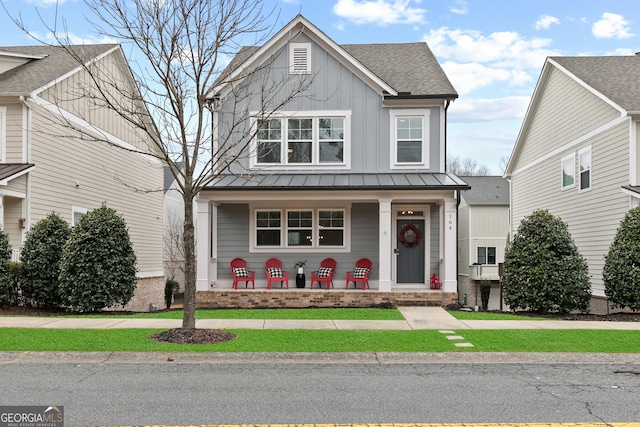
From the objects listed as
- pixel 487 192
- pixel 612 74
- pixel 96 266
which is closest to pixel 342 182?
pixel 96 266

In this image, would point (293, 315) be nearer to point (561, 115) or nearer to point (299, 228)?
point (299, 228)

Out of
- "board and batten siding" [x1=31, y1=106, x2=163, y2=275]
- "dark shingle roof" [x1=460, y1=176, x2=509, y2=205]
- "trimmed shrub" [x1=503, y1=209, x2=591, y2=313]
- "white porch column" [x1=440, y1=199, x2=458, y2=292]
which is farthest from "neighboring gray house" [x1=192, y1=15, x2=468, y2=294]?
"dark shingle roof" [x1=460, y1=176, x2=509, y2=205]

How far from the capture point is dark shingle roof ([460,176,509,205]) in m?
33.4

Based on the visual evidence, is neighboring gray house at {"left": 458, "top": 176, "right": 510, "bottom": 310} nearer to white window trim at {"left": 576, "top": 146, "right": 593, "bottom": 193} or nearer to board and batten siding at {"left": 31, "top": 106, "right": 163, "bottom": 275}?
white window trim at {"left": 576, "top": 146, "right": 593, "bottom": 193}

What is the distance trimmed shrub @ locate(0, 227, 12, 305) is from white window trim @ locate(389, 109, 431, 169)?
414 inches

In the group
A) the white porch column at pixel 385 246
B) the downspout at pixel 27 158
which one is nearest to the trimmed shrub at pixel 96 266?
the downspout at pixel 27 158

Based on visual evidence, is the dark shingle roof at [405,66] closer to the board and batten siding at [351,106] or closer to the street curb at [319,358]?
the board and batten siding at [351,106]

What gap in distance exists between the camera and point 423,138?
17.2 m

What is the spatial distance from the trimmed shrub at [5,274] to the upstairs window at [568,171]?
666 inches

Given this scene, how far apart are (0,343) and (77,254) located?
14.8 ft

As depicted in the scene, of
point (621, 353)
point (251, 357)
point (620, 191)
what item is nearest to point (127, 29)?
point (251, 357)

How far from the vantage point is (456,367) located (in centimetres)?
843

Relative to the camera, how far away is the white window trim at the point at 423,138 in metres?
17.2

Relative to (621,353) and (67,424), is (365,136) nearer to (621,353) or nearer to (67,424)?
(621,353)
